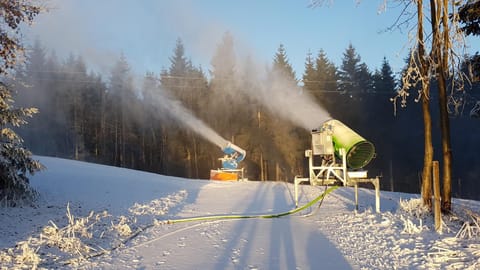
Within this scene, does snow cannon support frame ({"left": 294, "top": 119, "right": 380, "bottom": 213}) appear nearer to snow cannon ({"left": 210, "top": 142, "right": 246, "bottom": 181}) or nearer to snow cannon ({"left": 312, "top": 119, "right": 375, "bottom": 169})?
snow cannon ({"left": 312, "top": 119, "right": 375, "bottom": 169})

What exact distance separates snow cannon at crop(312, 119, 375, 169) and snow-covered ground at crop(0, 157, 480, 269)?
162 cm

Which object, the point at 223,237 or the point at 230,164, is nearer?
the point at 223,237

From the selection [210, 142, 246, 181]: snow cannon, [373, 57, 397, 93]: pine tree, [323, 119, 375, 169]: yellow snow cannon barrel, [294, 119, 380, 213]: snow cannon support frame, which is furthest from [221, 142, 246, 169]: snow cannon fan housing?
[373, 57, 397, 93]: pine tree

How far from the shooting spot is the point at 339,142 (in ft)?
36.3

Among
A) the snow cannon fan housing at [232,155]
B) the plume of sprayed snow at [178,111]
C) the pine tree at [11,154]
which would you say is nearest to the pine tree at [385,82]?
the plume of sprayed snow at [178,111]

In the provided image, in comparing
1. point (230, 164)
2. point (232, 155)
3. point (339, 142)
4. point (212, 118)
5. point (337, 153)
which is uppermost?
point (212, 118)

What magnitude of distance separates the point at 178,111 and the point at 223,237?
110 ft

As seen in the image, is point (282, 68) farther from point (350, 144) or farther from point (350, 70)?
point (350, 144)

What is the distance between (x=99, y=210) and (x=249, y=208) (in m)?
4.26

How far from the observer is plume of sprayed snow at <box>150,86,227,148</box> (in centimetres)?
3884

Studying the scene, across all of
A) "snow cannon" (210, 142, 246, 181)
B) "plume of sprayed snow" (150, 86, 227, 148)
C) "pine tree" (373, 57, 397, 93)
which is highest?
"pine tree" (373, 57, 397, 93)

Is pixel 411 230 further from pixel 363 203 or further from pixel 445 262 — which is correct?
pixel 363 203

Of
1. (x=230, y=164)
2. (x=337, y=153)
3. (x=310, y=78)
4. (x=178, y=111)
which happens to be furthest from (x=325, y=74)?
(x=337, y=153)

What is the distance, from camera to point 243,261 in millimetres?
5562
